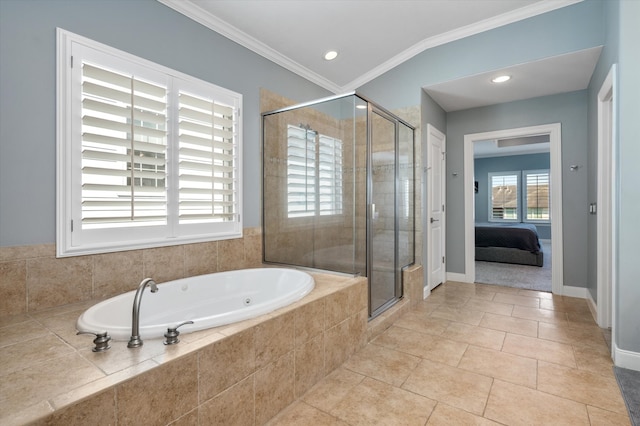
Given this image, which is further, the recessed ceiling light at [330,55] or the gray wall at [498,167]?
the gray wall at [498,167]

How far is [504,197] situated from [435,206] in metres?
6.10

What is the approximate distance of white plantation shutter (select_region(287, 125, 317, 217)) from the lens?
304 centimetres

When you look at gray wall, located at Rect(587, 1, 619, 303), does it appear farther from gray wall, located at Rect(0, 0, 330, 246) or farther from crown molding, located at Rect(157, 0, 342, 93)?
gray wall, located at Rect(0, 0, 330, 246)

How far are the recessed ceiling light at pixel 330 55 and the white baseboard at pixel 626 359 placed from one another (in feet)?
11.4

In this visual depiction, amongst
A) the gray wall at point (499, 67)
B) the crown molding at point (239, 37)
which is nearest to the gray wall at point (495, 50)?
the gray wall at point (499, 67)

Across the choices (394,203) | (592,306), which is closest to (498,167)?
(592,306)

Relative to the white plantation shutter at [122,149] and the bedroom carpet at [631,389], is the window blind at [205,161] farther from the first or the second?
the bedroom carpet at [631,389]

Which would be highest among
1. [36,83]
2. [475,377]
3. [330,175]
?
[36,83]

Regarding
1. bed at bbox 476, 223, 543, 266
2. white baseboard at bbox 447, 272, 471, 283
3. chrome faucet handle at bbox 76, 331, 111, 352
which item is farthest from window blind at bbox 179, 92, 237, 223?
bed at bbox 476, 223, 543, 266

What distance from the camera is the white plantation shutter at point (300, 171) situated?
3.04 metres

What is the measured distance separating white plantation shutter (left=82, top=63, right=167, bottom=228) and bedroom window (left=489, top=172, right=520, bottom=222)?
9178 mm

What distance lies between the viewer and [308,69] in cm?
358

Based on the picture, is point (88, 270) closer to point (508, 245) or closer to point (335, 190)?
point (335, 190)

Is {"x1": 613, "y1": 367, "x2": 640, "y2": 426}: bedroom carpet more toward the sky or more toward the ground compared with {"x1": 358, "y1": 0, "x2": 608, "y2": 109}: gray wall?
more toward the ground
